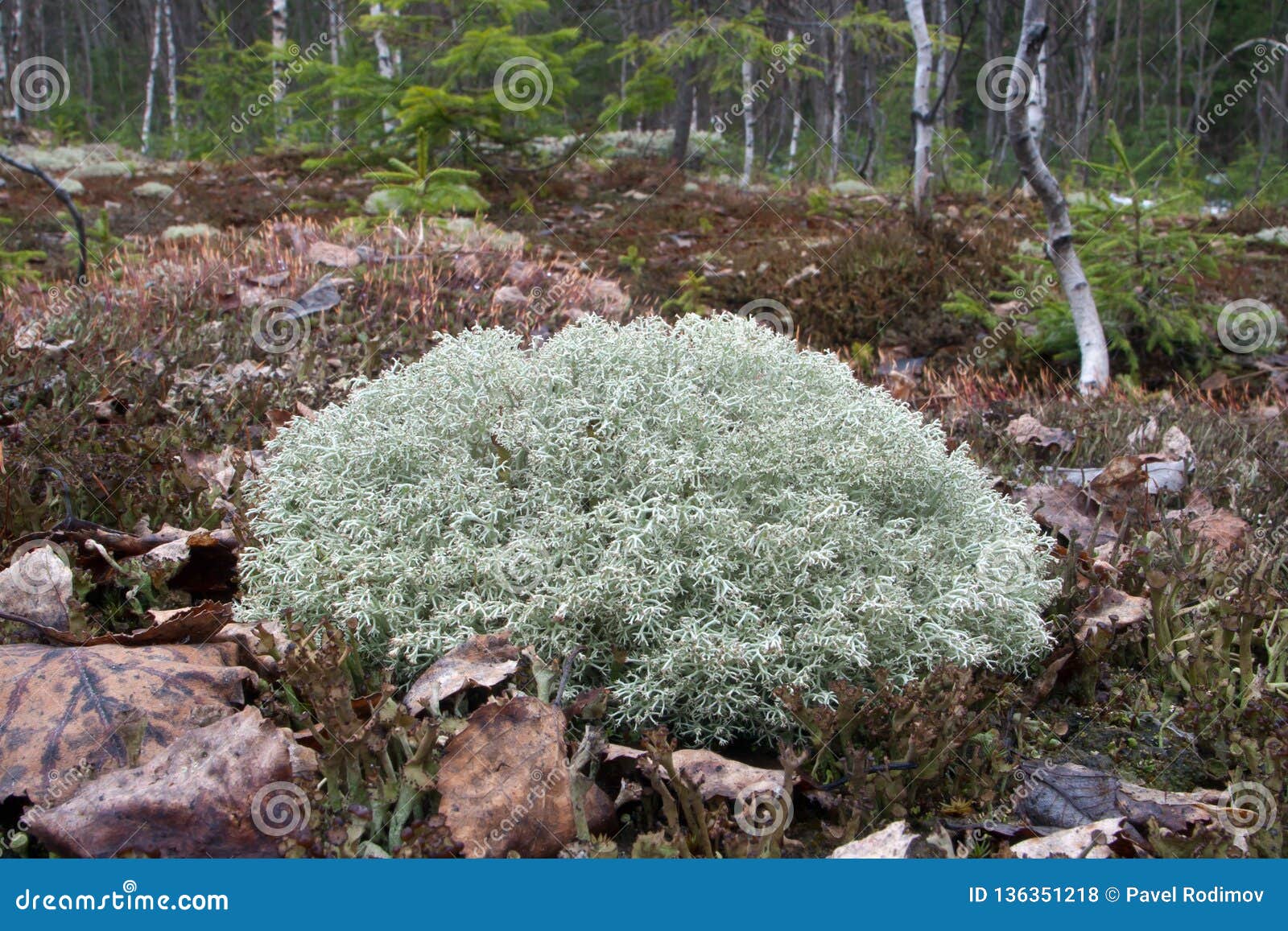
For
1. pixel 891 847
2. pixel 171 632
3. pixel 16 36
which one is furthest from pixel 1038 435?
pixel 16 36

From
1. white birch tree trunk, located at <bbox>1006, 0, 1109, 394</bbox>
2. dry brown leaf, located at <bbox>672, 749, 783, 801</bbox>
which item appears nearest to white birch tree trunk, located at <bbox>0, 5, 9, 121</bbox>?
white birch tree trunk, located at <bbox>1006, 0, 1109, 394</bbox>

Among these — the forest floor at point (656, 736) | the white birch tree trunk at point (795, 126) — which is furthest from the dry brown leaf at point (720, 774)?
the white birch tree trunk at point (795, 126)

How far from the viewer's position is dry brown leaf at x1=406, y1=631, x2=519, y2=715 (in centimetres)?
180

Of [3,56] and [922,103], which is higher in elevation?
[3,56]

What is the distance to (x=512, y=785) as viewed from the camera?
164cm

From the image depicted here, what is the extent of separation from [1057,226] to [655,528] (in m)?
4.71

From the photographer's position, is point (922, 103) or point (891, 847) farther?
point (922, 103)

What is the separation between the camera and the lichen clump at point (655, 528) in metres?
1.90

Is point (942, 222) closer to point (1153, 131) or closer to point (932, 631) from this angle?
point (932, 631)

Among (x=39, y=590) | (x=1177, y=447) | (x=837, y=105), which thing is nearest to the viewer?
(x=39, y=590)

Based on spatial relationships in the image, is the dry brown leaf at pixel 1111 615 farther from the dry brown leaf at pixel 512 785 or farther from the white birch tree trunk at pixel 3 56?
the white birch tree trunk at pixel 3 56

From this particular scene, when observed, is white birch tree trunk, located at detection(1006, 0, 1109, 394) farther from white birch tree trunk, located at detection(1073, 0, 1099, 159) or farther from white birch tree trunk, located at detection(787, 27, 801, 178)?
white birch tree trunk, located at detection(1073, 0, 1099, 159)

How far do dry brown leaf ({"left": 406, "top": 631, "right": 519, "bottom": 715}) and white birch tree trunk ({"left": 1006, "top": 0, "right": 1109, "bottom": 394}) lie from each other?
4538 millimetres

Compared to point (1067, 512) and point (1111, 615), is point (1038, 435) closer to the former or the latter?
point (1067, 512)
